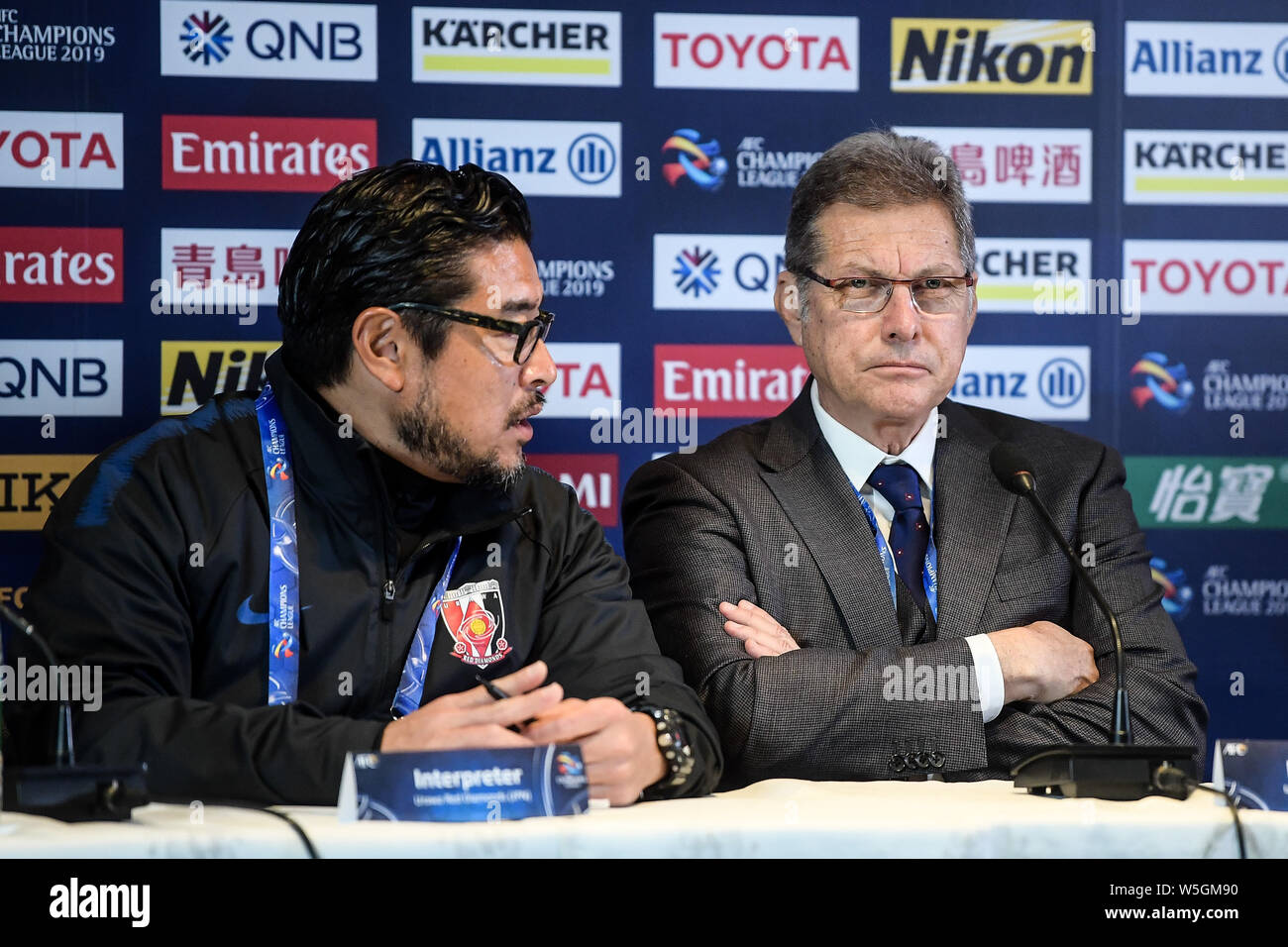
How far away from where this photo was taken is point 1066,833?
1588 millimetres

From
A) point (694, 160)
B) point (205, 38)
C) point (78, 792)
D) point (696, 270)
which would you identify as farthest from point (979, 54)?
point (78, 792)

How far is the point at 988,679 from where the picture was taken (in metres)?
2.38

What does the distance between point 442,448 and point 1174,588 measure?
2.24 meters

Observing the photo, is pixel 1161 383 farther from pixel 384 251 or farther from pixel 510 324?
pixel 384 251

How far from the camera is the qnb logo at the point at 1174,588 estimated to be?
143 inches

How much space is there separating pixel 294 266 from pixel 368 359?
229 millimetres

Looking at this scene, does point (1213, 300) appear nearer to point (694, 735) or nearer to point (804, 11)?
point (804, 11)

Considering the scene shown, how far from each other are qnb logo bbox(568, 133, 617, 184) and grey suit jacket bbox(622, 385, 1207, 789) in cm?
96

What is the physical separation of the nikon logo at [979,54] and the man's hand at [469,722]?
2.35m

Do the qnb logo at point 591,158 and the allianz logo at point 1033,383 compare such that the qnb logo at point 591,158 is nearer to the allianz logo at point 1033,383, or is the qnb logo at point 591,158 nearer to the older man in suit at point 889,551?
the older man in suit at point 889,551

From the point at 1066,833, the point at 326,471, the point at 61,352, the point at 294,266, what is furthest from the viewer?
the point at 61,352

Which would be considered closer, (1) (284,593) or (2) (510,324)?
(1) (284,593)

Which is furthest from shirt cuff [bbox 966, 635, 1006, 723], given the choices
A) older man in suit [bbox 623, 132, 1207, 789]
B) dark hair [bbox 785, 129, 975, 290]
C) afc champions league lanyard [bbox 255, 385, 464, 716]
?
afc champions league lanyard [bbox 255, 385, 464, 716]
